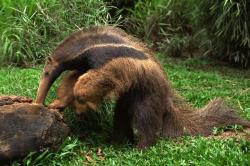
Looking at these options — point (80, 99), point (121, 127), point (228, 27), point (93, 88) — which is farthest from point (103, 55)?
point (228, 27)

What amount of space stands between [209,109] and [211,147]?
88 centimetres

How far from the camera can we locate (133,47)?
17.2 ft

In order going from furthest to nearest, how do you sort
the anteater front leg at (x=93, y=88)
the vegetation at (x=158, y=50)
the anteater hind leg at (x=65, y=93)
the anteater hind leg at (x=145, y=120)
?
the anteater hind leg at (x=65, y=93) → the anteater hind leg at (x=145, y=120) → the anteater front leg at (x=93, y=88) → the vegetation at (x=158, y=50)

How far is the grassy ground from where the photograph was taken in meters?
4.66

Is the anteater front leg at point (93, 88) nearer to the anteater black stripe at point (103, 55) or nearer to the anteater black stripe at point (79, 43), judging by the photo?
the anteater black stripe at point (103, 55)

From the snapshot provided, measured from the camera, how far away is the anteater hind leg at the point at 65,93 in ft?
18.0

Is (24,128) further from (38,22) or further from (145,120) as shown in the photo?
(38,22)

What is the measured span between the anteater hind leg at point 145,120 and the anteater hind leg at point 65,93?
0.73m

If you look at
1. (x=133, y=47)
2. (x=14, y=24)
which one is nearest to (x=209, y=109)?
(x=133, y=47)

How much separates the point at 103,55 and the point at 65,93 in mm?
724

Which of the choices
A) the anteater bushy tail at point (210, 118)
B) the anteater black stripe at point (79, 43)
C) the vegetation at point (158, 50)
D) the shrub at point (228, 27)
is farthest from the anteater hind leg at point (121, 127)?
the shrub at point (228, 27)

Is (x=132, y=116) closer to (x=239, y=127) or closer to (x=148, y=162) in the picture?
(x=148, y=162)

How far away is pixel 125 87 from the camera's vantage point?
513cm

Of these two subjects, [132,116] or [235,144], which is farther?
[132,116]
